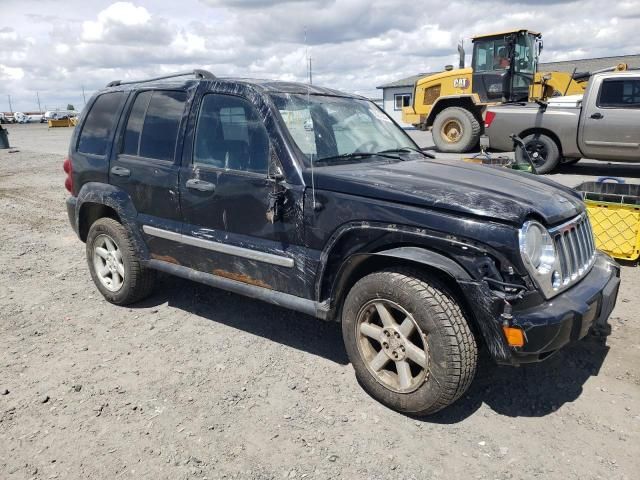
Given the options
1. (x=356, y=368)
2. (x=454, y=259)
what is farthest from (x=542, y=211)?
(x=356, y=368)

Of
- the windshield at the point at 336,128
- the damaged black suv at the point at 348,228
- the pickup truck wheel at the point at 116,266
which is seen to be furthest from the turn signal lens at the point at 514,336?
the pickup truck wheel at the point at 116,266

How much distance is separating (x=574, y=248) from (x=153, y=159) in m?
3.09

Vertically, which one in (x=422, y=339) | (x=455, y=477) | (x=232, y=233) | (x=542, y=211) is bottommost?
(x=455, y=477)

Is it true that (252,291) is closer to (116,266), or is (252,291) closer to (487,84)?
(116,266)

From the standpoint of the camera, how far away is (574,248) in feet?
10.3

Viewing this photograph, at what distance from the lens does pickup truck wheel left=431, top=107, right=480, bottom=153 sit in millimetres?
14344

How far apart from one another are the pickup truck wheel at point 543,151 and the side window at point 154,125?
8731 mm

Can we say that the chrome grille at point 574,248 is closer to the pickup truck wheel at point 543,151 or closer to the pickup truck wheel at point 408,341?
the pickup truck wheel at point 408,341

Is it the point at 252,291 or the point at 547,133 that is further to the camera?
the point at 547,133

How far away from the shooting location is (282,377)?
11.6 feet

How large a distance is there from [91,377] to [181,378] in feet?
2.03

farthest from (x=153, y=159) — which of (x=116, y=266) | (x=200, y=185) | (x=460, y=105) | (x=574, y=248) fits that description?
(x=460, y=105)

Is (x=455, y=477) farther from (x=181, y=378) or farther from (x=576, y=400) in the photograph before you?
(x=181, y=378)

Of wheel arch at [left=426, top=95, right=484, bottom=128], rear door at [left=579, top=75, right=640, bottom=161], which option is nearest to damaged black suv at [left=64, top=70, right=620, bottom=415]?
rear door at [left=579, top=75, right=640, bottom=161]
